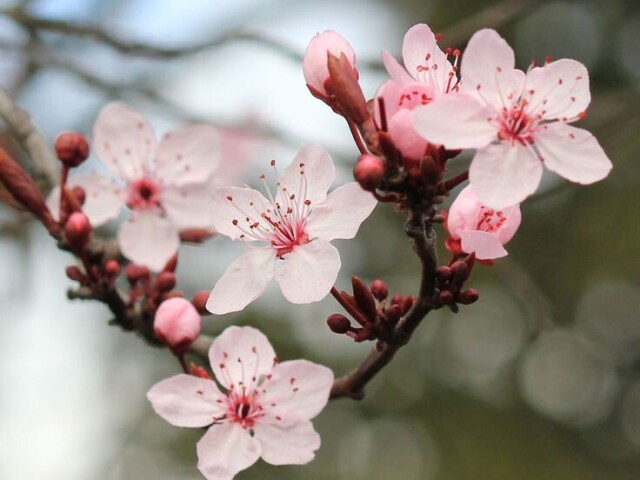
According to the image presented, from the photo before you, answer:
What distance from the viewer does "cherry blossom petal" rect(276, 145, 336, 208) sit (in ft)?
4.07

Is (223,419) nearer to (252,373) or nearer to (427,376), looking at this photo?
(252,373)

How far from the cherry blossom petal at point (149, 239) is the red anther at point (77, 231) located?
260 mm

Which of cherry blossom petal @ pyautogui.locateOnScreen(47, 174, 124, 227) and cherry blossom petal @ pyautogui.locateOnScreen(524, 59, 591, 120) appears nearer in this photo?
cherry blossom petal @ pyautogui.locateOnScreen(524, 59, 591, 120)

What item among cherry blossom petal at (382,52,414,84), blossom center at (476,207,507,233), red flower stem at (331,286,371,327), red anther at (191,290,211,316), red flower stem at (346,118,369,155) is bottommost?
red anther at (191,290,211,316)

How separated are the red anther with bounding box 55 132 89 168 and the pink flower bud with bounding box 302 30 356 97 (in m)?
0.48

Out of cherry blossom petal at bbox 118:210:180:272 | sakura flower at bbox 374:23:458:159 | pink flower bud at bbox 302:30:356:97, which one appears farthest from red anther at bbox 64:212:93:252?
sakura flower at bbox 374:23:458:159

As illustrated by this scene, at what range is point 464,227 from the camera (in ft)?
3.88

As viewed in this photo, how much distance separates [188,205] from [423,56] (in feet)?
2.64

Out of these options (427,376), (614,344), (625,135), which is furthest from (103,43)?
(614,344)

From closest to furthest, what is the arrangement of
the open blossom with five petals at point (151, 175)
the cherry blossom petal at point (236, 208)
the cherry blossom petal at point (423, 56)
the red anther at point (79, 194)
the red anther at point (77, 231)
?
the cherry blossom petal at point (423, 56)
the cherry blossom petal at point (236, 208)
the red anther at point (77, 231)
the red anther at point (79, 194)
the open blossom with five petals at point (151, 175)

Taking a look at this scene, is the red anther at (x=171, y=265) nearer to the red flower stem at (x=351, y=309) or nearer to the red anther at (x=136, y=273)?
the red anther at (x=136, y=273)

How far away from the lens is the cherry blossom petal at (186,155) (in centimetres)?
187

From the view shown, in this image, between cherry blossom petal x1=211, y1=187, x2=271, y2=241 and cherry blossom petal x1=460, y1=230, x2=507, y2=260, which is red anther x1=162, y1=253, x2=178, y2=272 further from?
cherry blossom petal x1=460, y1=230, x2=507, y2=260

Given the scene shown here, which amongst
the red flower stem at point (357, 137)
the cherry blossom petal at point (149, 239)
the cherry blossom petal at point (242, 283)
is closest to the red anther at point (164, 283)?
the cherry blossom petal at point (149, 239)
